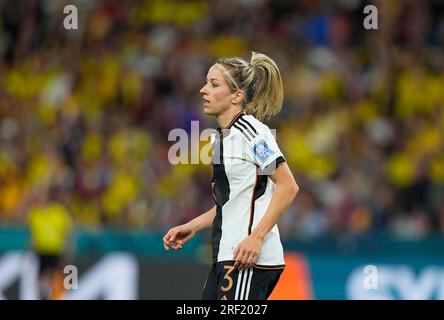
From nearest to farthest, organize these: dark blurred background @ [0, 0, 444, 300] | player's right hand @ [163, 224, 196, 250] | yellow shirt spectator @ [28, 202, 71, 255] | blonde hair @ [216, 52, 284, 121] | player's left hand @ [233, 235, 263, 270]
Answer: player's left hand @ [233, 235, 263, 270] < blonde hair @ [216, 52, 284, 121] < player's right hand @ [163, 224, 196, 250] < yellow shirt spectator @ [28, 202, 71, 255] < dark blurred background @ [0, 0, 444, 300]

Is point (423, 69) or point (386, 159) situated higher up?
point (423, 69)

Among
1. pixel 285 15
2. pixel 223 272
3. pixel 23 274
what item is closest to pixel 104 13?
pixel 285 15

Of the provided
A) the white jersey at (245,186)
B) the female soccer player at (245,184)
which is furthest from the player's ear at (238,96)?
the white jersey at (245,186)

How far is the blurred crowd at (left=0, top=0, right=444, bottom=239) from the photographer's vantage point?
514 inches

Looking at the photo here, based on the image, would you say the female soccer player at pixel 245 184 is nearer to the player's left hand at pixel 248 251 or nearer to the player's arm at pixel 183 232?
the player's left hand at pixel 248 251

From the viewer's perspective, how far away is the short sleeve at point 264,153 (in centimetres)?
543

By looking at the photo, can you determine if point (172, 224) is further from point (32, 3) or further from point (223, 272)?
point (223, 272)

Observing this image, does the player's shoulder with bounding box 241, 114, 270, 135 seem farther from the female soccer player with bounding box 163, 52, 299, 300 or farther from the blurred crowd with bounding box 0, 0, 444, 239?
→ the blurred crowd with bounding box 0, 0, 444, 239

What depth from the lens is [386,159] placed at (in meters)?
13.6

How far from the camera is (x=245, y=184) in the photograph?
5.50 metres

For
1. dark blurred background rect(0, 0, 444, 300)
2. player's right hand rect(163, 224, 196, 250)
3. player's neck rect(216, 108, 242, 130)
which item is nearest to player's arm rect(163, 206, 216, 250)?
player's right hand rect(163, 224, 196, 250)

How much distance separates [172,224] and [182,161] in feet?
4.36

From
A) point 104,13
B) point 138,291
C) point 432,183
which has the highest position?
point 104,13

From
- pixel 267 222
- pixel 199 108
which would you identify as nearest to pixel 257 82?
pixel 267 222
